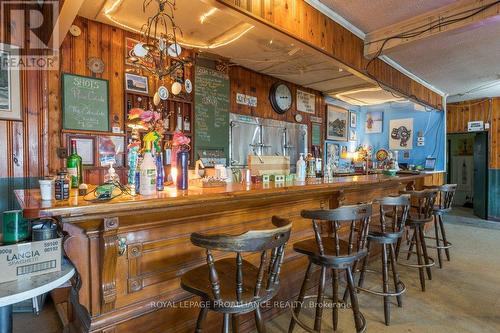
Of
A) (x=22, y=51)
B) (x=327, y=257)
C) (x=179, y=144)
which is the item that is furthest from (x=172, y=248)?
(x=22, y=51)

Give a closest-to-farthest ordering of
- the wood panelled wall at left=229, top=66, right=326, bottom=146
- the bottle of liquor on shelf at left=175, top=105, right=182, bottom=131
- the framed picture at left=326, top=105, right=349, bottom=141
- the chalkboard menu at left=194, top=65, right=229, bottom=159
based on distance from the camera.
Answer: the bottle of liquor on shelf at left=175, top=105, right=182, bottom=131 → the chalkboard menu at left=194, top=65, right=229, bottom=159 → the wood panelled wall at left=229, top=66, right=326, bottom=146 → the framed picture at left=326, top=105, right=349, bottom=141

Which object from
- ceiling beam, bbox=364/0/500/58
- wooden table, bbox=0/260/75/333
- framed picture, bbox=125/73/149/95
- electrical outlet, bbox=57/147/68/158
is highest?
ceiling beam, bbox=364/0/500/58

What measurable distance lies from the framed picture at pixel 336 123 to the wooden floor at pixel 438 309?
3.43 meters

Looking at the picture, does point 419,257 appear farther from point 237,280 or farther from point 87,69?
point 87,69

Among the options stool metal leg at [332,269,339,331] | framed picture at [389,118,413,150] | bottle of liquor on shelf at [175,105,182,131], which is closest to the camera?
stool metal leg at [332,269,339,331]

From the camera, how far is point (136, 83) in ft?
11.1

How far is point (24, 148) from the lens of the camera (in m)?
2.69

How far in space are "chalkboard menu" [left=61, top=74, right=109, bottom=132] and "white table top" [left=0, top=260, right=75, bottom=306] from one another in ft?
6.76

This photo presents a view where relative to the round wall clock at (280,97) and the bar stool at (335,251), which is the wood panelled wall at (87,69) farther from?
the bar stool at (335,251)

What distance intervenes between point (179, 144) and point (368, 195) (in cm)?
253

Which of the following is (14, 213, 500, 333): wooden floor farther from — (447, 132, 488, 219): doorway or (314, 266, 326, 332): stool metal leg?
(447, 132, 488, 219): doorway

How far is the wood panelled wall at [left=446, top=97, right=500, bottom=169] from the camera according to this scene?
6531 mm

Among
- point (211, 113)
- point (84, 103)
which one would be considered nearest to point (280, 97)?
point (211, 113)

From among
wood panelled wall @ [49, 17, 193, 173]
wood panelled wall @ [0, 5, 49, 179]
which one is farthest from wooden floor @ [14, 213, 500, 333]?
wood panelled wall @ [49, 17, 193, 173]
